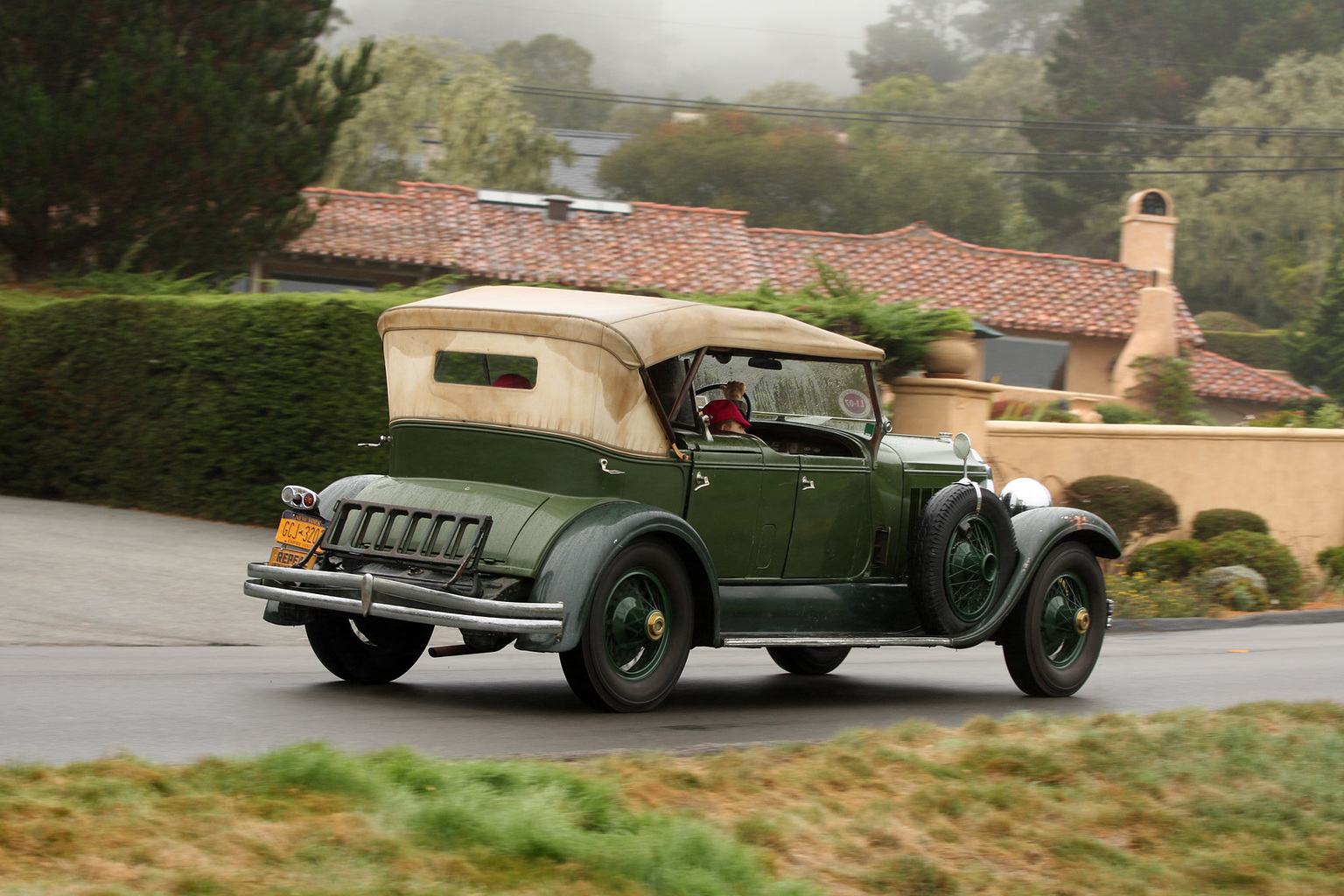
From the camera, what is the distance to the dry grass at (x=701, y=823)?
3.66 metres

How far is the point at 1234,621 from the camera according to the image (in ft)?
47.3

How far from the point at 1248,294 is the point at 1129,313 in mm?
31813

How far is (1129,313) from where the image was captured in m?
35.8

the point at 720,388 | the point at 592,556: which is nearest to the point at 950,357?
the point at 720,388

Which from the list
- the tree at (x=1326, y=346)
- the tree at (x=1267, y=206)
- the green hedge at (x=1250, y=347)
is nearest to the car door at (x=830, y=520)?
the tree at (x=1326, y=346)

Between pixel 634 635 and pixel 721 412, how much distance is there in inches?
55.4

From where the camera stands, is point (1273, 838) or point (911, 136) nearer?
point (1273, 838)

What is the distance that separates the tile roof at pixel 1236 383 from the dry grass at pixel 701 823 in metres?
33.8

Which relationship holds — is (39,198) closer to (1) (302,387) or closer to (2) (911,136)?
(1) (302,387)

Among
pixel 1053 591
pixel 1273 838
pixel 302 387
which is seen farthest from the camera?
pixel 302 387

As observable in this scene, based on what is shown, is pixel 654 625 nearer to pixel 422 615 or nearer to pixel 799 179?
pixel 422 615

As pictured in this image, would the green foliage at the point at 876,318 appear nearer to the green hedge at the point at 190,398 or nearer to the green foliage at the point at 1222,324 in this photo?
the green hedge at the point at 190,398

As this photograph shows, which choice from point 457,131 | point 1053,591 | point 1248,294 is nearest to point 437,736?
point 1053,591

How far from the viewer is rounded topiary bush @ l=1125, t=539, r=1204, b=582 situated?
51.4 feet
